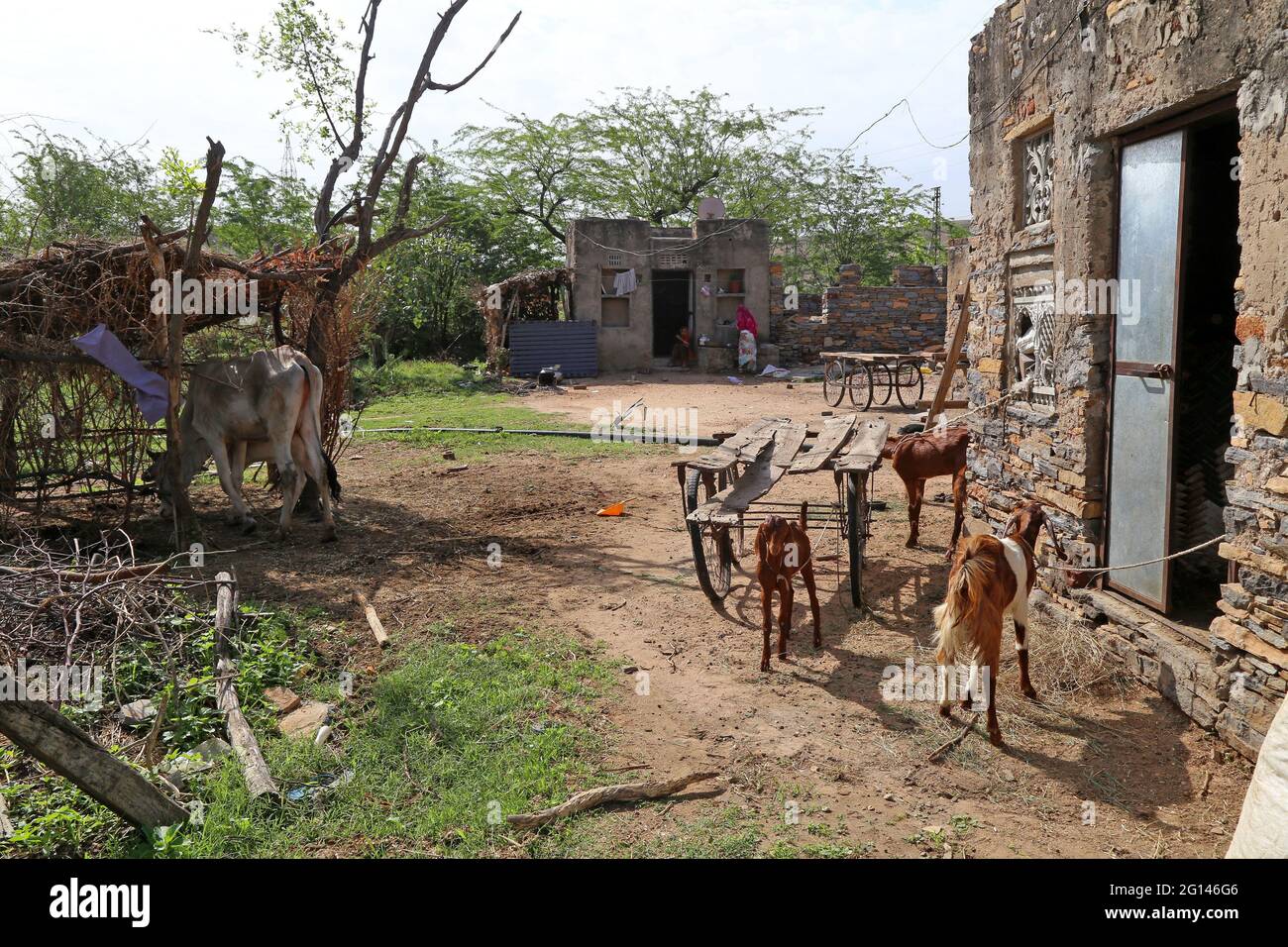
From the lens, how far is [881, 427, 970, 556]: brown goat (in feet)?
26.8

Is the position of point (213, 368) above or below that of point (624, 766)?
above

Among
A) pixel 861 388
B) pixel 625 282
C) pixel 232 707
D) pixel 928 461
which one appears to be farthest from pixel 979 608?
pixel 625 282

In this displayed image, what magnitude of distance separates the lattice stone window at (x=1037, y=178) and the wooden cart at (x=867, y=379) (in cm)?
939

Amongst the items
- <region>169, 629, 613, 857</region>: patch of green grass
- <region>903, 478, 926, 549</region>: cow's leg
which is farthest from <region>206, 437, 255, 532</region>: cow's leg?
<region>903, 478, 926, 549</region>: cow's leg

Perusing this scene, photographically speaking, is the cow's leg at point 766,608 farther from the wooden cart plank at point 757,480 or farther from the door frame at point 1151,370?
Answer: the door frame at point 1151,370

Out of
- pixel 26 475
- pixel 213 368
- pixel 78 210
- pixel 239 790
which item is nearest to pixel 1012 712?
pixel 239 790

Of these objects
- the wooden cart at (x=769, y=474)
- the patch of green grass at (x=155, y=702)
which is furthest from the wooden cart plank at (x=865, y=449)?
the patch of green grass at (x=155, y=702)

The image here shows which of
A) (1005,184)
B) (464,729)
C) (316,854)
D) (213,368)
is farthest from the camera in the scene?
(213,368)

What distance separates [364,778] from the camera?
443 cm

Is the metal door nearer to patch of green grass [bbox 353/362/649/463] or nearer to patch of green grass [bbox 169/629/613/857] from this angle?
patch of green grass [bbox 169/629/613/857]

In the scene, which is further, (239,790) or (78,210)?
(78,210)

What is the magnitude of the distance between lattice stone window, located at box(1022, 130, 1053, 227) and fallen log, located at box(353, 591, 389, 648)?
549 centimetres

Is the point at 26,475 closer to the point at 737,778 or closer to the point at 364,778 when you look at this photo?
the point at 364,778
